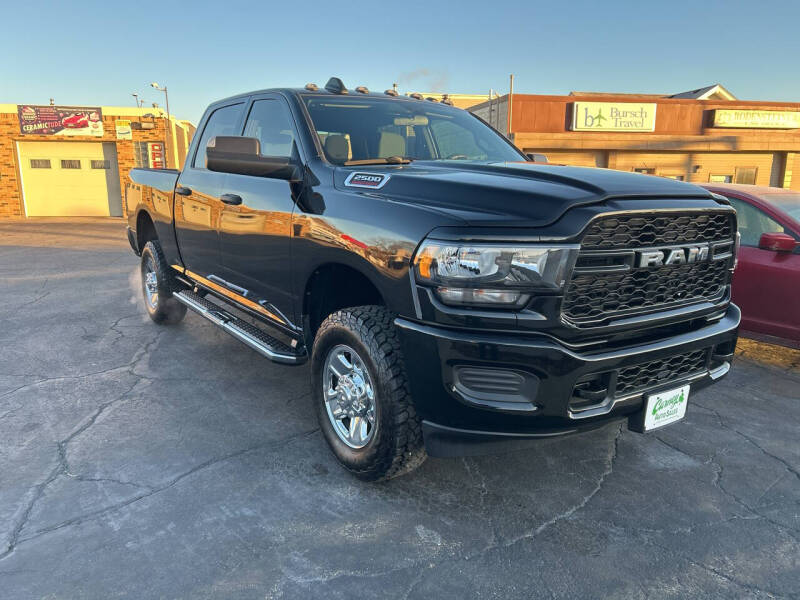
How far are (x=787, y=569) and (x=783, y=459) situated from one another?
1120 millimetres

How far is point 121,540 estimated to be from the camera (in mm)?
2459

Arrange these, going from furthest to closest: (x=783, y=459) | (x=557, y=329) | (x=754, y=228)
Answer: (x=754, y=228) < (x=783, y=459) < (x=557, y=329)

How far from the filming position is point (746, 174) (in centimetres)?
2347

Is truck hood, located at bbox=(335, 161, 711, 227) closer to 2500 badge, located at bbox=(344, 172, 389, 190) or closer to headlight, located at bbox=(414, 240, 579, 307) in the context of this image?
2500 badge, located at bbox=(344, 172, 389, 190)

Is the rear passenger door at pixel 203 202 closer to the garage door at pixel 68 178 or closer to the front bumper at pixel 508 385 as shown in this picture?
the front bumper at pixel 508 385

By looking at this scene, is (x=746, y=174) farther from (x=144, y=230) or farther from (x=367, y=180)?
(x=367, y=180)

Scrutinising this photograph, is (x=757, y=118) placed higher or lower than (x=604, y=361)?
higher

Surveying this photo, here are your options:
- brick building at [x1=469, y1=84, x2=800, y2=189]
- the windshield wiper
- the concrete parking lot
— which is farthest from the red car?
brick building at [x1=469, y1=84, x2=800, y2=189]

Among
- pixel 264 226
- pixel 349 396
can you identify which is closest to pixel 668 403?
pixel 349 396

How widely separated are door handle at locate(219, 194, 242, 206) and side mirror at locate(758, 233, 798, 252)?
399 cm

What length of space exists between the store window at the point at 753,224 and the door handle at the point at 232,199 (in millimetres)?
3865

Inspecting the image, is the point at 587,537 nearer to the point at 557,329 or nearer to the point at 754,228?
the point at 557,329

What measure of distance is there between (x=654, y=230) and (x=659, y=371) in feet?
2.07

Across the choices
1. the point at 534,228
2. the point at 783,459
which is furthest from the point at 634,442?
the point at 534,228
